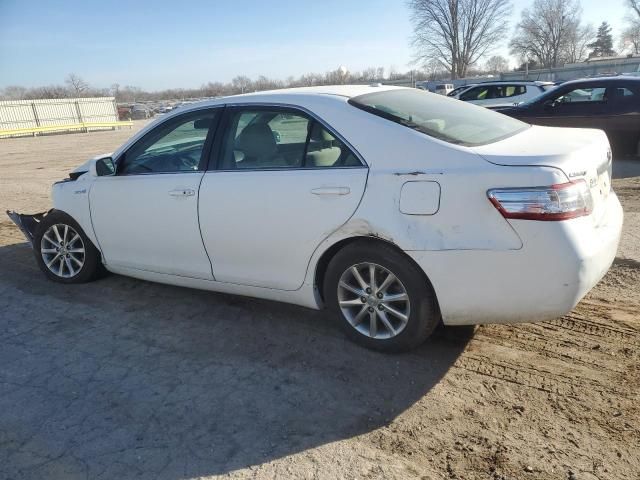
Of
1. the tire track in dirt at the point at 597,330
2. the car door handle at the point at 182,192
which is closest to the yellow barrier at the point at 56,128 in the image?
the car door handle at the point at 182,192

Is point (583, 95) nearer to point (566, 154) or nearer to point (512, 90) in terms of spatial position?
point (512, 90)

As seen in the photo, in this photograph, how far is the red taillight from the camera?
2727 millimetres

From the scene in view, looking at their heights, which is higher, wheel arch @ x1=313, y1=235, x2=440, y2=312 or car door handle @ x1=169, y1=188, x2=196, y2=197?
car door handle @ x1=169, y1=188, x2=196, y2=197

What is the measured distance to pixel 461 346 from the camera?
3506 millimetres

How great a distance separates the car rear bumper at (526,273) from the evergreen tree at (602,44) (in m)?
112

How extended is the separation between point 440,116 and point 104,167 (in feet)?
9.01

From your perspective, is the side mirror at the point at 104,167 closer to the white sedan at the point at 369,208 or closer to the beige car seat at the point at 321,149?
the white sedan at the point at 369,208

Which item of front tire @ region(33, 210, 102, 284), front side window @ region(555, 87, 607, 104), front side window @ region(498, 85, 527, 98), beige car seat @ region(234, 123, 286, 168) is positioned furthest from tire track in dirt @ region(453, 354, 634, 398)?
front side window @ region(498, 85, 527, 98)

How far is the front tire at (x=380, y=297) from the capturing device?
10.3ft

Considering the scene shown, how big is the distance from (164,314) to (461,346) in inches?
92.0

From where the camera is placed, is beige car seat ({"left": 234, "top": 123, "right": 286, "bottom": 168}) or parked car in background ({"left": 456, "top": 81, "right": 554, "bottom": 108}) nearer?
beige car seat ({"left": 234, "top": 123, "right": 286, "bottom": 168})

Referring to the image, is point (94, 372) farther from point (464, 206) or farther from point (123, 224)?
point (464, 206)

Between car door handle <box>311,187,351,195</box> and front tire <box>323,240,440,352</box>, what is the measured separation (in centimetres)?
32

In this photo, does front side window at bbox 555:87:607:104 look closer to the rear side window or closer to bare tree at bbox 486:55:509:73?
the rear side window
